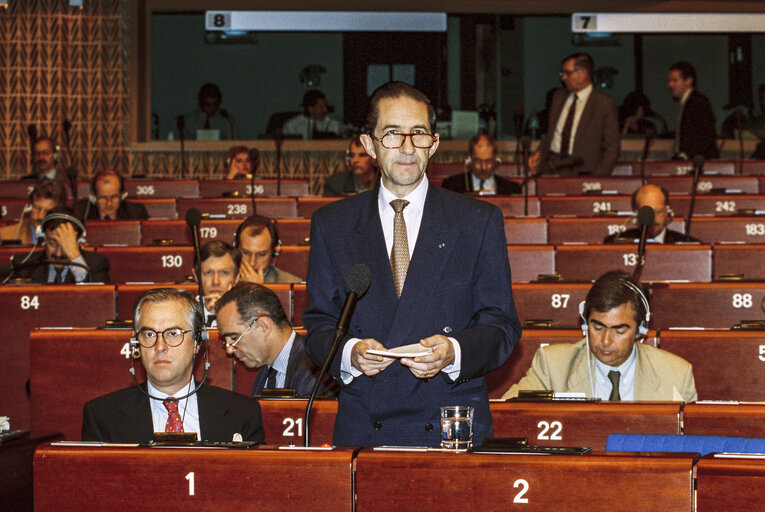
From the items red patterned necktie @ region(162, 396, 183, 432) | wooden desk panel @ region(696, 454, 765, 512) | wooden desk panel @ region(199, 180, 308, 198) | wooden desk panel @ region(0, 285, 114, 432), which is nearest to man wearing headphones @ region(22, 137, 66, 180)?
wooden desk panel @ region(199, 180, 308, 198)

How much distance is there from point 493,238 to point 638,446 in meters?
0.62

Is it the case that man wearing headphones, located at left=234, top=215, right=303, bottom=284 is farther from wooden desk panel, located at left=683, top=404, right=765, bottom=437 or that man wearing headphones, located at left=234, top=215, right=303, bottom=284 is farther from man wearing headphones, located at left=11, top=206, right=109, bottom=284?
wooden desk panel, located at left=683, top=404, right=765, bottom=437

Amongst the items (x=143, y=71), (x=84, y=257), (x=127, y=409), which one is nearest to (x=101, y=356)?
(x=127, y=409)

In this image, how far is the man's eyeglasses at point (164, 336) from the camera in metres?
3.24

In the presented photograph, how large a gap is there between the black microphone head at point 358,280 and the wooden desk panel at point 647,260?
12.7ft

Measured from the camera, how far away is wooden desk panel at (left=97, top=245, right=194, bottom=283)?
6.41m

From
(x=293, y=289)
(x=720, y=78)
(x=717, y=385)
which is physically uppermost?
(x=720, y=78)

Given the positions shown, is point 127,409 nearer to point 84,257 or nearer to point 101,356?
point 101,356

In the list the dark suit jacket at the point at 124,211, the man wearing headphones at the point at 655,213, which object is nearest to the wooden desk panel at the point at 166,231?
the dark suit jacket at the point at 124,211

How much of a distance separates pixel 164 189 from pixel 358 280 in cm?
756

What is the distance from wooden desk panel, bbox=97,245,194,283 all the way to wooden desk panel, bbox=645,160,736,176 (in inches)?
203

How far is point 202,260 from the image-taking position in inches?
213

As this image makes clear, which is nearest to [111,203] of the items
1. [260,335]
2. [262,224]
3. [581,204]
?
[262,224]

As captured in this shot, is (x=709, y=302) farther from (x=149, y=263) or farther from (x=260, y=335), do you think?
(x=149, y=263)
